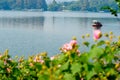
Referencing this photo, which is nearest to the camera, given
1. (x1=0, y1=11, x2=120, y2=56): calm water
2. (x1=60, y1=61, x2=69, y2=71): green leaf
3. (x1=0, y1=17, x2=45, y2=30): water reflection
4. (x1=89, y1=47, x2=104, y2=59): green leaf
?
(x1=89, y1=47, x2=104, y2=59): green leaf

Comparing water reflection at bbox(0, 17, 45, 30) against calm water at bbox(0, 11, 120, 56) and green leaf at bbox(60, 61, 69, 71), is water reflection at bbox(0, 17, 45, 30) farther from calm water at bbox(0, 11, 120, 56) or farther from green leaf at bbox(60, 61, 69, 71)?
green leaf at bbox(60, 61, 69, 71)

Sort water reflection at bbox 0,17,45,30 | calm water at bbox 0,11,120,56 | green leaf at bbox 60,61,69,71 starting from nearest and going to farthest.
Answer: green leaf at bbox 60,61,69,71 → calm water at bbox 0,11,120,56 → water reflection at bbox 0,17,45,30

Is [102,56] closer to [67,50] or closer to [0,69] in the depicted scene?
[67,50]

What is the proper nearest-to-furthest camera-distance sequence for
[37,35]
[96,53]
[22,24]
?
[96,53], [37,35], [22,24]

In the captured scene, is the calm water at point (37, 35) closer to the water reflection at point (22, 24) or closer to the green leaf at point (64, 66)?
the water reflection at point (22, 24)

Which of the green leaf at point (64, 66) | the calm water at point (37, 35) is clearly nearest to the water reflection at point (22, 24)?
the calm water at point (37, 35)

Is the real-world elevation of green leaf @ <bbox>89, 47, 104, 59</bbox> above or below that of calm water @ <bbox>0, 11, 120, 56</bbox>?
above

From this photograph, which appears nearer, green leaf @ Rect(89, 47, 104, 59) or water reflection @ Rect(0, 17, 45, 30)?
green leaf @ Rect(89, 47, 104, 59)

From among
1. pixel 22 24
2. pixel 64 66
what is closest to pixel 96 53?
pixel 64 66

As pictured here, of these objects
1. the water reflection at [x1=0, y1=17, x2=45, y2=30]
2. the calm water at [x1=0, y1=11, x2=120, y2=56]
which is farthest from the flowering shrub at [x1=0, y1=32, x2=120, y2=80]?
the water reflection at [x1=0, y1=17, x2=45, y2=30]

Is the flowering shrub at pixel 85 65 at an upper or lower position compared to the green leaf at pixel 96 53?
lower

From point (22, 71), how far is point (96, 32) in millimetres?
2381

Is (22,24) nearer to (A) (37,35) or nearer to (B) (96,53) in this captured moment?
(A) (37,35)

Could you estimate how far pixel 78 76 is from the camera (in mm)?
3438
